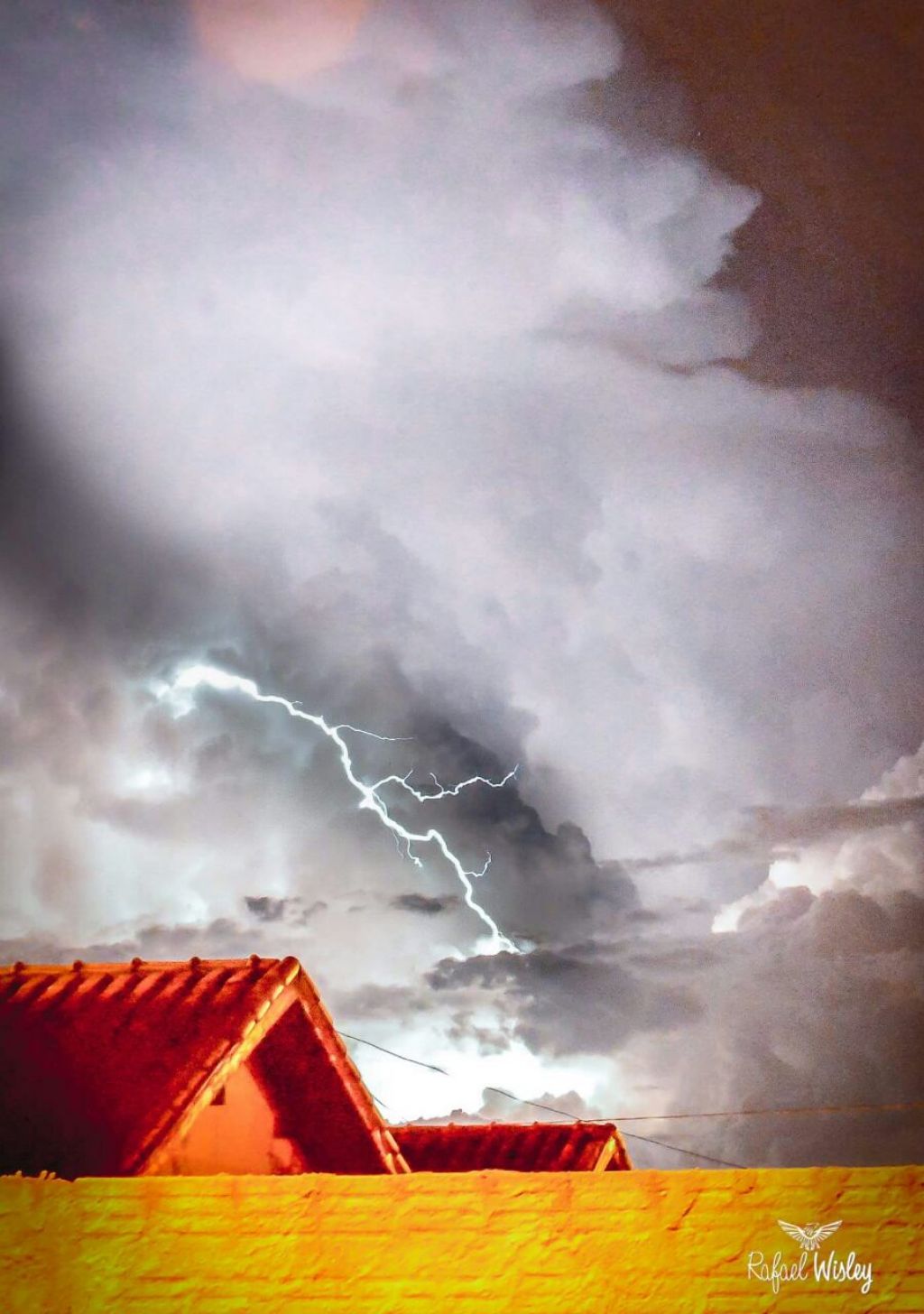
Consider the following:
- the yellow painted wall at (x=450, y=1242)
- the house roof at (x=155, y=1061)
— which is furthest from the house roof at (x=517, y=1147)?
the yellow painted wall at (x=450, y=1242)

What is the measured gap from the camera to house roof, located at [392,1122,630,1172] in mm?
8055

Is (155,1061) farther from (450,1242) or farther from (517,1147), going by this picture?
(517,1147)

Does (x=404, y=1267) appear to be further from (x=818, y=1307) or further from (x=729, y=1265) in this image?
(x=818, y=1307)

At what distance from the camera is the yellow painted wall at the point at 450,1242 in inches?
108

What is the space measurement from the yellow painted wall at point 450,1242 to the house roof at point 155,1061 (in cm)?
92

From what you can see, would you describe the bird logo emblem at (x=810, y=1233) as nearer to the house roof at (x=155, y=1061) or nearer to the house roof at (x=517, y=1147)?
the house roof at (x=155, y=1061)

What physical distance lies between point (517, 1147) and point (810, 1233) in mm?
6251

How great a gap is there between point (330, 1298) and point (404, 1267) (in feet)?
0.75

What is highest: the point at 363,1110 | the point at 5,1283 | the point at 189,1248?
the point at 363,1110

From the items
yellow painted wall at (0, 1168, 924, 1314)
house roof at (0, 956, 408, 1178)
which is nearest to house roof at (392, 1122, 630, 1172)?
house roof at (0, 956, 408, 1178)

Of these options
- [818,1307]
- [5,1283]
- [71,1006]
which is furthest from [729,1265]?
[71,1006]

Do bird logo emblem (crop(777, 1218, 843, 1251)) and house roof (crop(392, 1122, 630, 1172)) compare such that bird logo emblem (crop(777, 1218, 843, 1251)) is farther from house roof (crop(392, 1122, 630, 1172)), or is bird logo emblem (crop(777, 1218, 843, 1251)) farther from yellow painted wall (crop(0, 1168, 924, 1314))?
house roof (crop(392, 1122, 630, 1172))

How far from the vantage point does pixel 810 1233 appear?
2.71 m

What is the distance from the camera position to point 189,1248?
2.99 meters
